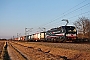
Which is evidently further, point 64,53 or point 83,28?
point 83,28

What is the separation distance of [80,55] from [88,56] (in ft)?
5.20

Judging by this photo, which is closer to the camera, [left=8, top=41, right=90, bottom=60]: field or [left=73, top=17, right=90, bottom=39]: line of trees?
[left=8, top=41, right=90, bottom=60]: field

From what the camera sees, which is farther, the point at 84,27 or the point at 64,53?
the point at 84,27

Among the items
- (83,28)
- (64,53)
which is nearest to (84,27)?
(83,28)

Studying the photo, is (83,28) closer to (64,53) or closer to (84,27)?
(84,27)

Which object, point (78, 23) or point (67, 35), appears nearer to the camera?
point (67, 35)

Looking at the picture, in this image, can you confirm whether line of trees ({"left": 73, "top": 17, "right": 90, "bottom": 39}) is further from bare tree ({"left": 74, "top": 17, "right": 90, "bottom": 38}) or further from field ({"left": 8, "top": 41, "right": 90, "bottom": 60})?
field ({"left": 8, "top": 41, "right": 90, "bottom": 60})

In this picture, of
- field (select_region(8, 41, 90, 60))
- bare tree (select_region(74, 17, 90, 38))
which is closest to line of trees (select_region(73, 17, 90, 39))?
bare tree (select_region(74, 17, 90, 38))

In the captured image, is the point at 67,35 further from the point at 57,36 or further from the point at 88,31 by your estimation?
the point at 88,31

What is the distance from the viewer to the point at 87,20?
94.9 metres

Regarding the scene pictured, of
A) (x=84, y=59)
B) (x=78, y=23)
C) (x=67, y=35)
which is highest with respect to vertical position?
(x=78, y=23)

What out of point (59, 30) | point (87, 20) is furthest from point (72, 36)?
point (87, 20)

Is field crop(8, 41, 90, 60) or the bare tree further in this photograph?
the bare tree

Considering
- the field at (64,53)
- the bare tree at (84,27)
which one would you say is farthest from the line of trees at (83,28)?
the field at (64,53)
